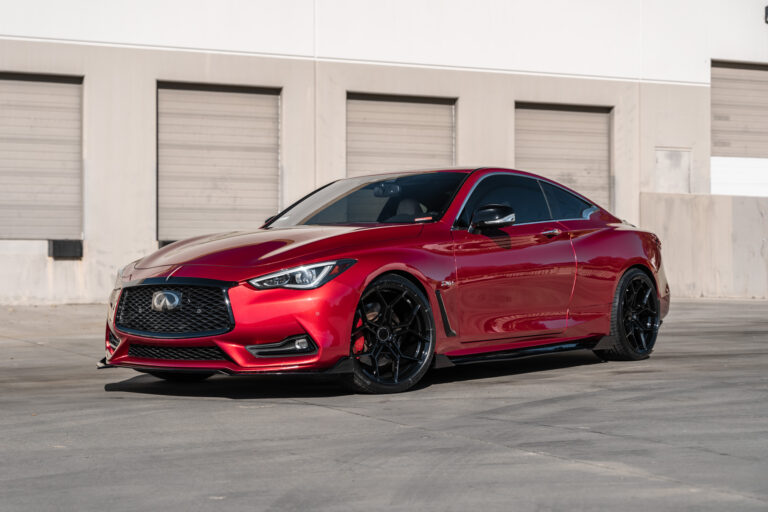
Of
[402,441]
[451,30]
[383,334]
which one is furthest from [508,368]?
[451,30]

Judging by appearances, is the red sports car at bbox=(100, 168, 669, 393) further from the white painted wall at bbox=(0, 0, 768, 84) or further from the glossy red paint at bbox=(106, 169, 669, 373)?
the white painted wall at bbox=(0, 0, 768, 84)

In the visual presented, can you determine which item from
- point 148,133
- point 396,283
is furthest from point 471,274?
point 148,133

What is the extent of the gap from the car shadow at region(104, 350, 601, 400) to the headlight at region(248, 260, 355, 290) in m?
0.72

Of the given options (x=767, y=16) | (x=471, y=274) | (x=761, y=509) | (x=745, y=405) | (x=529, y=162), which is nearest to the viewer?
(x=761, y=509)

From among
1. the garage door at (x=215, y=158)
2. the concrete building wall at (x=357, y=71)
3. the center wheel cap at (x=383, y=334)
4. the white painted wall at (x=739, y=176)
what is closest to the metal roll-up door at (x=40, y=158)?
the concrete building wall at (x=357, y=71)

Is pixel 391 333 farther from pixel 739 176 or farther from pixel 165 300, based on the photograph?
pixel 739 176

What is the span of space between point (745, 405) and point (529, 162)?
1443 centimetres

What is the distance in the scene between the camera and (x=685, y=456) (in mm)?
5004

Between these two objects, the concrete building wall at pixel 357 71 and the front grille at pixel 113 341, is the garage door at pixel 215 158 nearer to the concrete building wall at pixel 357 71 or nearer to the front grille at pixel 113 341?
the concrete building wall at pixel 357 71

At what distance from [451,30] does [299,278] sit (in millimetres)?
13828

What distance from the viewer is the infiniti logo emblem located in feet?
22.7

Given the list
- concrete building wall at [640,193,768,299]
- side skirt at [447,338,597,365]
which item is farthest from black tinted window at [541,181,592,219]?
concrete building wall at [640,193,768,299]

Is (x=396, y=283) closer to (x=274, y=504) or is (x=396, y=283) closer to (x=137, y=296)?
(x=137, y=296)

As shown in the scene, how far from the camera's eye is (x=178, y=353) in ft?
22.8
